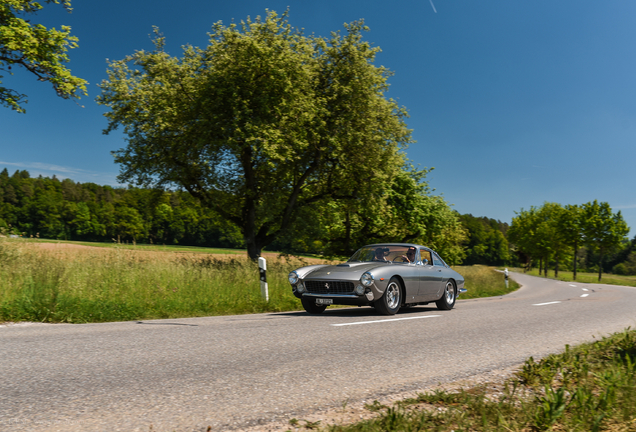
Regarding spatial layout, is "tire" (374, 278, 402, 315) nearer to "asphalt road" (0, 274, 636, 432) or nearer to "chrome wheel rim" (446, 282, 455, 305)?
"asphalt road" (0, 274, 636, 432)

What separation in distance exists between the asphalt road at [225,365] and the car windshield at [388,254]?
241cm

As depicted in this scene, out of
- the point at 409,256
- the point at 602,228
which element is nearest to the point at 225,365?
the point at 409,256

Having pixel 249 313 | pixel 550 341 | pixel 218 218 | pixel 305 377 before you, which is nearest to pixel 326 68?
pixel 218 218

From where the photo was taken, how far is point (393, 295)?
30.0ft

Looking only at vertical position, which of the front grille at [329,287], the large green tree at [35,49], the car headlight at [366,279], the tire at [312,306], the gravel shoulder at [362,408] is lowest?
the tire at [312,306]

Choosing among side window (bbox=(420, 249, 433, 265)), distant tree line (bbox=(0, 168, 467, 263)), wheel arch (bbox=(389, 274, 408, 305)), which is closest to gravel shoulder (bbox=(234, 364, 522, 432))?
wheel arch (bbox=(389, 274, 408, 305))

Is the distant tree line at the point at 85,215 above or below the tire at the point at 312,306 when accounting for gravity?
above

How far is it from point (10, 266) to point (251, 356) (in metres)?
7.69

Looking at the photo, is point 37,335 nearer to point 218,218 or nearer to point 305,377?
point 305,377

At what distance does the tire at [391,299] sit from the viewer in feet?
28.9

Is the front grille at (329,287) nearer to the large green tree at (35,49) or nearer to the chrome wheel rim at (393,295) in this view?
the chrome wheel rim at (393,295)

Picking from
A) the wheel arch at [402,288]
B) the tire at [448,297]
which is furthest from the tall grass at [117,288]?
the tire at [448,297]

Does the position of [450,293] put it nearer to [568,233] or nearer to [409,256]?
[409,256]

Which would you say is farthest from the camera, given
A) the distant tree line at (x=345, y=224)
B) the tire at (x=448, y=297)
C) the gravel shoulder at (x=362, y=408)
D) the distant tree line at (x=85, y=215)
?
the distant tree line at (x=85, y=215)
